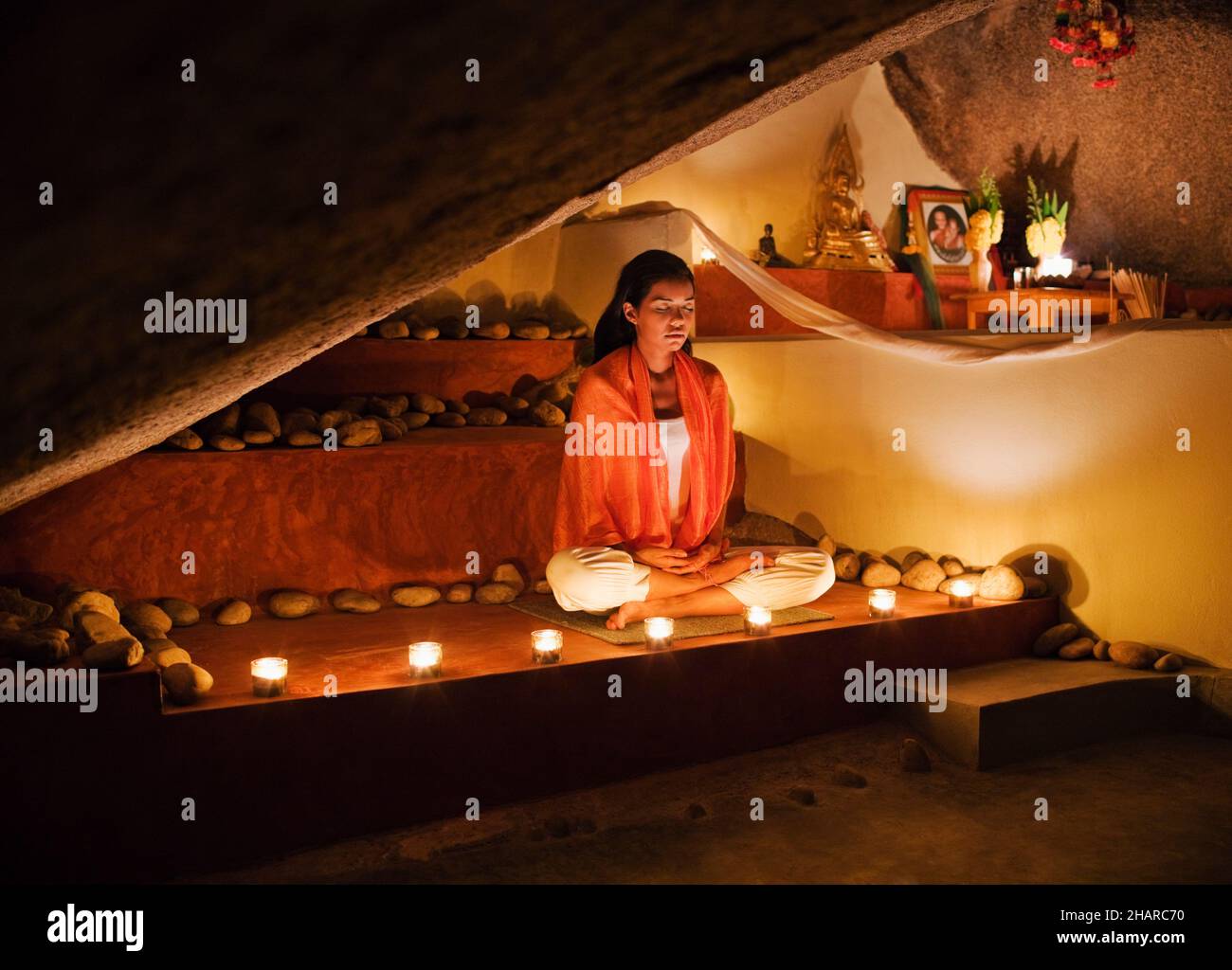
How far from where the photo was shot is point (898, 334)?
482cm

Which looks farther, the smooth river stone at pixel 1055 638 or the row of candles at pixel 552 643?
the smooth river stone at pixel 1055 638

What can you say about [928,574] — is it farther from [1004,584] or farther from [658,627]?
[658,627]

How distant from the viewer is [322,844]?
3129 mm

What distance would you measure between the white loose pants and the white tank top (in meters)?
0.25

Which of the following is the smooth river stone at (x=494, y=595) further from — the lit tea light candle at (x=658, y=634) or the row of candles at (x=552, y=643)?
the lit tea light candle at (x=658, y=634)

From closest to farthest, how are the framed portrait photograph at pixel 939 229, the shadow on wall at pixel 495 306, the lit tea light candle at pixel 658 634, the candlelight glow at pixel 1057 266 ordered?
1. the lit tea light candle at pixel 658 634
2. the shadow on wall at pixel 495 306
3. the candlelight glow at pixel 1057 266
4. the framed portrait photograph at pixel 939 229

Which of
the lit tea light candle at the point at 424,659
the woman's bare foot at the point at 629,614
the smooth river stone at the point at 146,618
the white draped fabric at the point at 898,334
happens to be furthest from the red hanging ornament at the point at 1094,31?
the smooth river stone at the point at 146,618

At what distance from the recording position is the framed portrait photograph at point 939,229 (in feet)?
26.7

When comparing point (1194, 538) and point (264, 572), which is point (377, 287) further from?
point (1194, 538)

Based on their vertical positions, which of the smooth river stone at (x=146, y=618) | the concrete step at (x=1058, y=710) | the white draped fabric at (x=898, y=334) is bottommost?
the concrete step at (x=1058, y=710)

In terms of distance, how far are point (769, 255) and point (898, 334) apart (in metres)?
2.63

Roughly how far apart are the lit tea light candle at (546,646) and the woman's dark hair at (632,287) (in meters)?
1.21

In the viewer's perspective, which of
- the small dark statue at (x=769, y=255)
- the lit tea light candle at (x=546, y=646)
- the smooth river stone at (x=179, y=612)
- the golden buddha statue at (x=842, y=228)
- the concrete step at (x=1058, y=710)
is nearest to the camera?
the lit tea light candle at (x=546, y=646)

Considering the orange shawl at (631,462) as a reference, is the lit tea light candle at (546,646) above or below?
below
